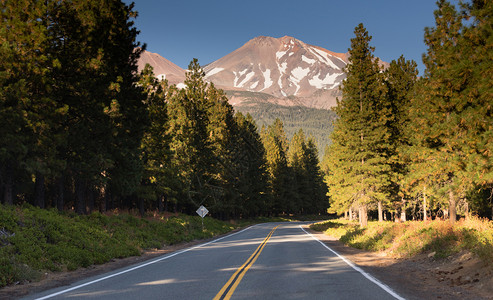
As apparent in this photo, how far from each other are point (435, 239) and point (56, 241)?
14.9 meters

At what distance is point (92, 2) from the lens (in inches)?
782

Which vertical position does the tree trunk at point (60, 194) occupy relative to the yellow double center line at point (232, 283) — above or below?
above

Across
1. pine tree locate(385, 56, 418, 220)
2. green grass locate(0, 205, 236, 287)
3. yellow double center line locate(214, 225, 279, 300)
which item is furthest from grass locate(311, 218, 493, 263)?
green grass locate(0, 205, 236, 287)

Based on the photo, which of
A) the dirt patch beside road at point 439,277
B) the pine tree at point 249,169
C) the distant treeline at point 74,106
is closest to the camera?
the dirt patch beside road at point 439,277

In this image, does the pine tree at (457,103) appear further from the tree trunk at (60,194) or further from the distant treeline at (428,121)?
the tree trunk at (60,194)

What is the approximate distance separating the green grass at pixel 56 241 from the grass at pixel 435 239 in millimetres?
12153

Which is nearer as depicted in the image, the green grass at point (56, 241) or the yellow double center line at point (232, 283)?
the yellow double center line at point (232, 283)

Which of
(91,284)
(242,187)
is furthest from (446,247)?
(242,187)

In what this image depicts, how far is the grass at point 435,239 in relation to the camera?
39.2 ft

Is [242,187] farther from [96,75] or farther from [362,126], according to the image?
[96,75]

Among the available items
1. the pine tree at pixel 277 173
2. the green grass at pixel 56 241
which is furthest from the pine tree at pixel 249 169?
the green grass at pixel 56 241

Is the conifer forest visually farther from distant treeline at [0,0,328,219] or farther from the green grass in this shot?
the green grass

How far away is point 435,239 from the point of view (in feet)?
48.8

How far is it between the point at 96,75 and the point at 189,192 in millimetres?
22629
